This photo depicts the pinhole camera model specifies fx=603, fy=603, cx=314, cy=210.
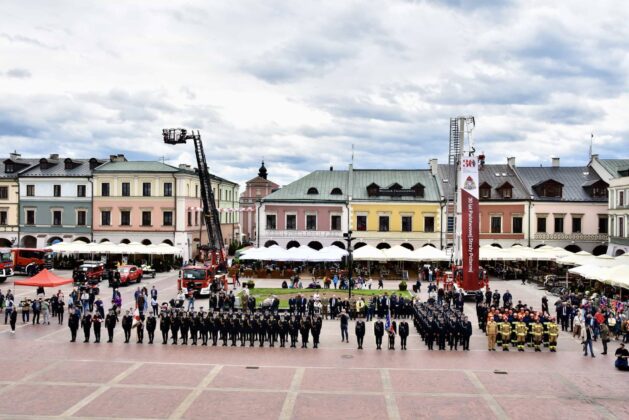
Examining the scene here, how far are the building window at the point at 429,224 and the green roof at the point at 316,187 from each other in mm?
7735

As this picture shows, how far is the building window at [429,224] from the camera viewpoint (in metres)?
55.3

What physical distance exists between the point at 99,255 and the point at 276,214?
17325 mm

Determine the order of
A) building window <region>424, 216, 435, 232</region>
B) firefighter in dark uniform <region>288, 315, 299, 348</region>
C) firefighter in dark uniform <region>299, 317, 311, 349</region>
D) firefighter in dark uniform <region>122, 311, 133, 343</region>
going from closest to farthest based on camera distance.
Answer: firefighter in dark uniform <region>299, 317, 311, 349</region> → firefighter in dark uniform <region>288, 315, 299, 348</region> → firefighter in dark uniform <region>122, 311, 133, 343</region> → building window <region>424, 216, 435, 232</region>

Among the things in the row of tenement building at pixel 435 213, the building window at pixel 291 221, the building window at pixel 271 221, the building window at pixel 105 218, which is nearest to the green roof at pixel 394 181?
the row of tenement building at pixel 435 213

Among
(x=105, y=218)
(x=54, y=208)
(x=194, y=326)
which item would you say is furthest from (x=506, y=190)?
(x=54, y=208)

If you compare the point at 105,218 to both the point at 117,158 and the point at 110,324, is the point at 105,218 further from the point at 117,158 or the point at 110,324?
the point at 110,324

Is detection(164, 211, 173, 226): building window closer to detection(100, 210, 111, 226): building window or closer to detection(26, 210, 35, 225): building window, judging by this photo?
detection(100, 210, 111, 226): building window

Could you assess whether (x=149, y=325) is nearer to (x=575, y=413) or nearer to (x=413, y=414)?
(x=413, y=414)

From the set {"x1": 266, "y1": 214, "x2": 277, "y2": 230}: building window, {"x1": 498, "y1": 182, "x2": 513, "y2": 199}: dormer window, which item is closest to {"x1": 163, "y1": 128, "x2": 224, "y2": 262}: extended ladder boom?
{"x1": 266, "y1": 214, "x2": 277, "y2": 230}: building window

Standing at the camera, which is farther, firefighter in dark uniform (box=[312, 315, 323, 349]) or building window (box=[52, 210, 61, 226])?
building window (box=[52, 210, 61, 226])

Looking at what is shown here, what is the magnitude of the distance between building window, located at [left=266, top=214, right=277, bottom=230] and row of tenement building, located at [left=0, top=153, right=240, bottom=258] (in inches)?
193

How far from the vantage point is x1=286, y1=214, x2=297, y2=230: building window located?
56125 mm

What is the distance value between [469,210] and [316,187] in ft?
87.8

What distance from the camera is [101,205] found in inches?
2317
